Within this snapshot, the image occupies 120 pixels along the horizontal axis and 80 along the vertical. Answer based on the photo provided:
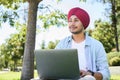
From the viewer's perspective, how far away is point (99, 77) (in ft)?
13.0

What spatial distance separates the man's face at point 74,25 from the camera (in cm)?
417

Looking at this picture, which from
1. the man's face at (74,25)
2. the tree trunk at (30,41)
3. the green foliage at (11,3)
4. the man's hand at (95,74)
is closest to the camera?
the man's hand at (95,74)

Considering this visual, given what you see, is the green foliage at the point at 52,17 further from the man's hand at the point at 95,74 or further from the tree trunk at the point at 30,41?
the man's hand at the point at 95,74

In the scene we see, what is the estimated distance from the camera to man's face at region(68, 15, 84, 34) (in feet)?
13.7

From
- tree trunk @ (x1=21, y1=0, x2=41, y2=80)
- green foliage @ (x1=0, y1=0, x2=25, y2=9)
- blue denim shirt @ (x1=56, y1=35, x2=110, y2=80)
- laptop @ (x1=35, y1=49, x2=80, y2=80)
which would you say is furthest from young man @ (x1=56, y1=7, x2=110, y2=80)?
green foliage @ (x1=0, y1=0, x2=25, y2=9)

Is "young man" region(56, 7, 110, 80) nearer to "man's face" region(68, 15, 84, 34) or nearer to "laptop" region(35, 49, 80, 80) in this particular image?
"man's face" region(68, 15, 84, 34)

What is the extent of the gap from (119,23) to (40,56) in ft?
82.4

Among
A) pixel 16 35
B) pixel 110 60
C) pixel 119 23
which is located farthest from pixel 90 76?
pixel 119 23

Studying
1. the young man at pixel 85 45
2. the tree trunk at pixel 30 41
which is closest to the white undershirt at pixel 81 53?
the young man at pixel 85 45

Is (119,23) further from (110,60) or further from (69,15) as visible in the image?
(69,15)

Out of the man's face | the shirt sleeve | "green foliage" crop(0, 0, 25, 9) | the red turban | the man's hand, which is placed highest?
Result: "green foliage" crop(0, 0, 25, 9)

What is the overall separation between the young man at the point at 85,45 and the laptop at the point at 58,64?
0.33 meters

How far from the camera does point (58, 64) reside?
380cm

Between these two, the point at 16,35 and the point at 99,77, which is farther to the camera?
the point at 16,35
